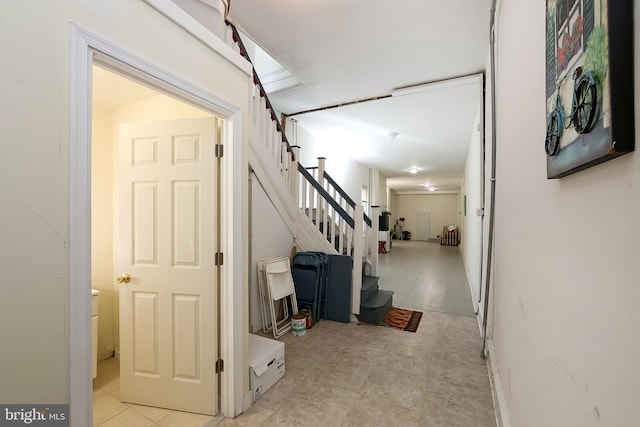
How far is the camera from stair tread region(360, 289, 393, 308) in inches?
137

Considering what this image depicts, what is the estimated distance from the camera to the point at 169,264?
193 centimetres

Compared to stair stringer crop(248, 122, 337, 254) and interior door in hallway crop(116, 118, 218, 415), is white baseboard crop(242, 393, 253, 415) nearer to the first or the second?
interior door in hallway crop(116, 118, 218, 415)

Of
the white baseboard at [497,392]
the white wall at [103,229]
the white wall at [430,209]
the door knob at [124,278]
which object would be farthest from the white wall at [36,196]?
the white wall at [430,209]

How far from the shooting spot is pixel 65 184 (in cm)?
98

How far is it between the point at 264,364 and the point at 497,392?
5.53ft

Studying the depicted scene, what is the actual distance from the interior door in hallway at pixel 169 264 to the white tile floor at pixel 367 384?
0.23 metres

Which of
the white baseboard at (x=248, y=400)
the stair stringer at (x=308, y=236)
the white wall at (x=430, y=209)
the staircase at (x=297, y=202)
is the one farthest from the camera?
the white wall at (x=430, y=209)

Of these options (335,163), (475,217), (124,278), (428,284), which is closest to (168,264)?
(124,278)

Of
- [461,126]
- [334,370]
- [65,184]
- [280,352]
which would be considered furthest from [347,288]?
[461,126]

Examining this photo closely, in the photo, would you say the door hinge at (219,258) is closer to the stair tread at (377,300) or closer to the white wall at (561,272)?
the white wall at (561,272)

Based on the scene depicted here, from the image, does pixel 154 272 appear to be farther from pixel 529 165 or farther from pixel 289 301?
pixel 529 165
